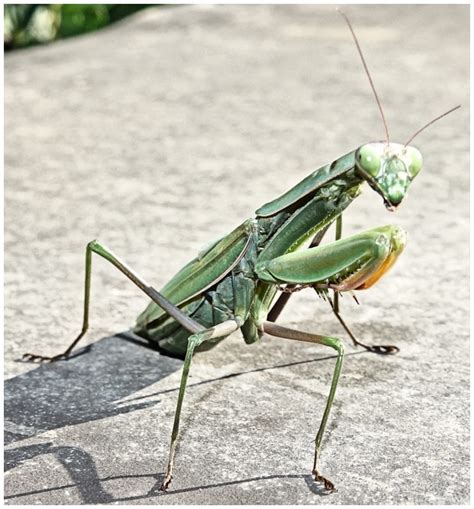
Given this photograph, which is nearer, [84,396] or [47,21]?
[84,396]

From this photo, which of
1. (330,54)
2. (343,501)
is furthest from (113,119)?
(343,501)

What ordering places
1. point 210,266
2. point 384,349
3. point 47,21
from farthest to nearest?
point 47,21 < point 384,349 < point 210,266

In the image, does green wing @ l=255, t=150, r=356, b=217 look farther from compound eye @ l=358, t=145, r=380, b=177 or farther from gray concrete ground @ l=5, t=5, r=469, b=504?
gray concrete ground @ l=5, t=5, r=469, b=504

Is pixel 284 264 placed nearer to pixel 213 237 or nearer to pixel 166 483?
pixel 166 483

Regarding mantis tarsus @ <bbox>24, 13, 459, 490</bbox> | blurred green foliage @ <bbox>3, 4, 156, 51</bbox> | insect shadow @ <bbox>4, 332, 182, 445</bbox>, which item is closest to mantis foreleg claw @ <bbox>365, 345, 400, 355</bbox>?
mantis tarsus @ <bbox>24, 13, 459, 490</bbox>

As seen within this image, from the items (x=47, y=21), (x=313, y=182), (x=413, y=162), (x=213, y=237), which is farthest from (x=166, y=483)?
(x=47, y=21)

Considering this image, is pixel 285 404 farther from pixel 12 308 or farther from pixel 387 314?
pixel 12 308

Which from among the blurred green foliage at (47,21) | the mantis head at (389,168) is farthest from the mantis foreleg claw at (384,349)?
the blurred green foliage at (47,21)
